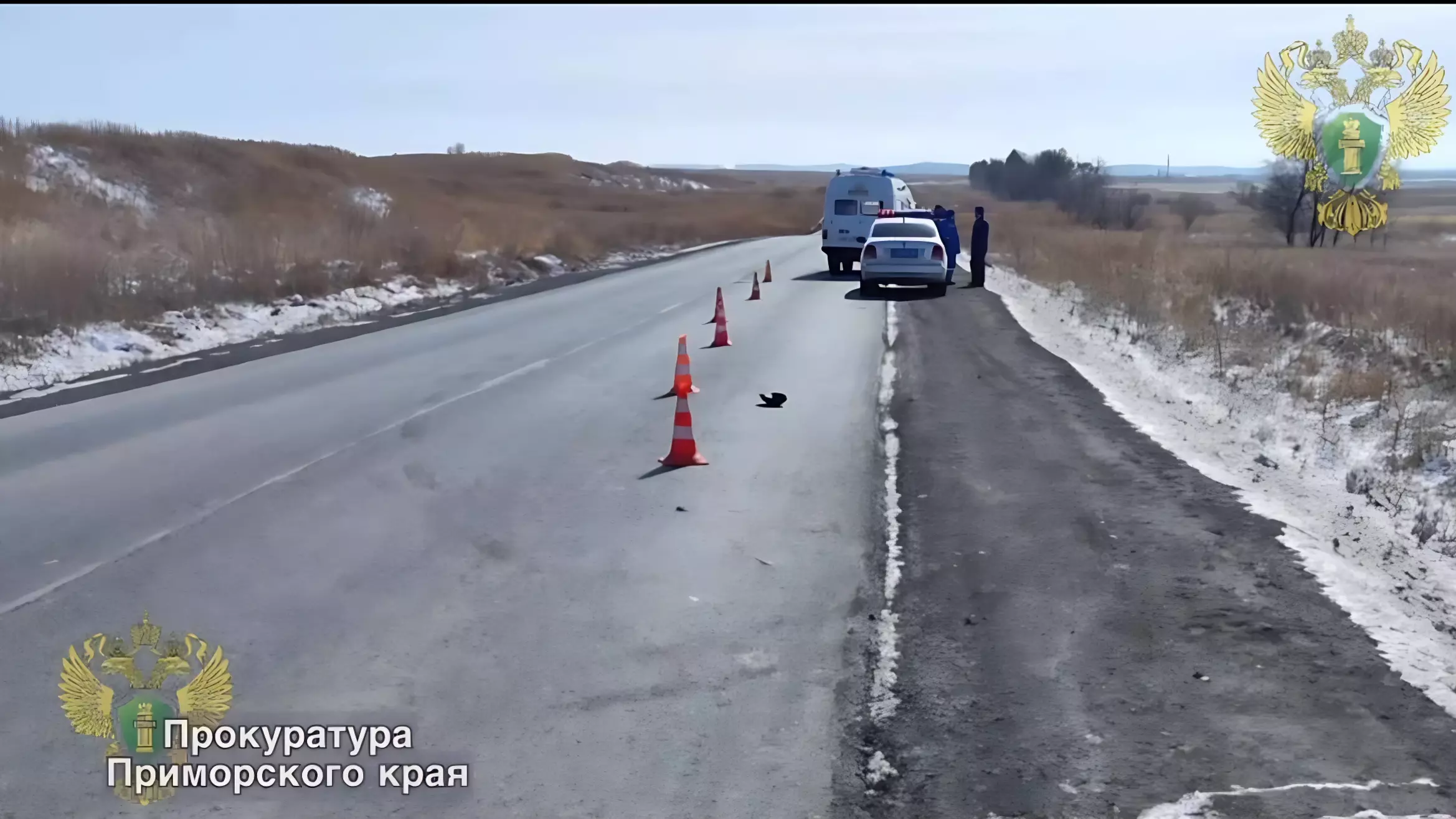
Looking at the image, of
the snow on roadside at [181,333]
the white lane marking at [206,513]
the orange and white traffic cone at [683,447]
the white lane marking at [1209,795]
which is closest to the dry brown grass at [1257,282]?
the orange and white traffic cone at [683,447]

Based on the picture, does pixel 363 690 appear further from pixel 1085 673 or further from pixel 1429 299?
pixel 1429 299

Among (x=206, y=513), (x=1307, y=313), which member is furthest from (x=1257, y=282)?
(x=206, y=513)

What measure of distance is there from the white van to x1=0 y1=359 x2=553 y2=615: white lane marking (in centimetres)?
2139

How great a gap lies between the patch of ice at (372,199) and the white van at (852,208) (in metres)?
26.2

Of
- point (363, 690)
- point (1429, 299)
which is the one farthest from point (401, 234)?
point (363, 690)

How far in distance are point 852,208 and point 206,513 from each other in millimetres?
27646

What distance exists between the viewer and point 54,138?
47.8 m

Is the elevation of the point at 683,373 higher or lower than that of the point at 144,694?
higher

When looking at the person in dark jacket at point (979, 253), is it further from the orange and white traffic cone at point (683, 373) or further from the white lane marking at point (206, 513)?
the orange and white traffic cone at point (683, 373)

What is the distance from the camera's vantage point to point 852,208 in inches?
1356

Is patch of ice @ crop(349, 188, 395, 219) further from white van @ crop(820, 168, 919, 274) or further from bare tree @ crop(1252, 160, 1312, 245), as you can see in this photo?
bare tree @ crop(1252, 160, 1312, 245)

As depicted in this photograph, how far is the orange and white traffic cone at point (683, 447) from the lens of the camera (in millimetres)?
10023

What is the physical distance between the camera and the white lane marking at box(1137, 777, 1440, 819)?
14.0 ft

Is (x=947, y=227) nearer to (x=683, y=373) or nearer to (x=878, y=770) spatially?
(x=683, y=373)
